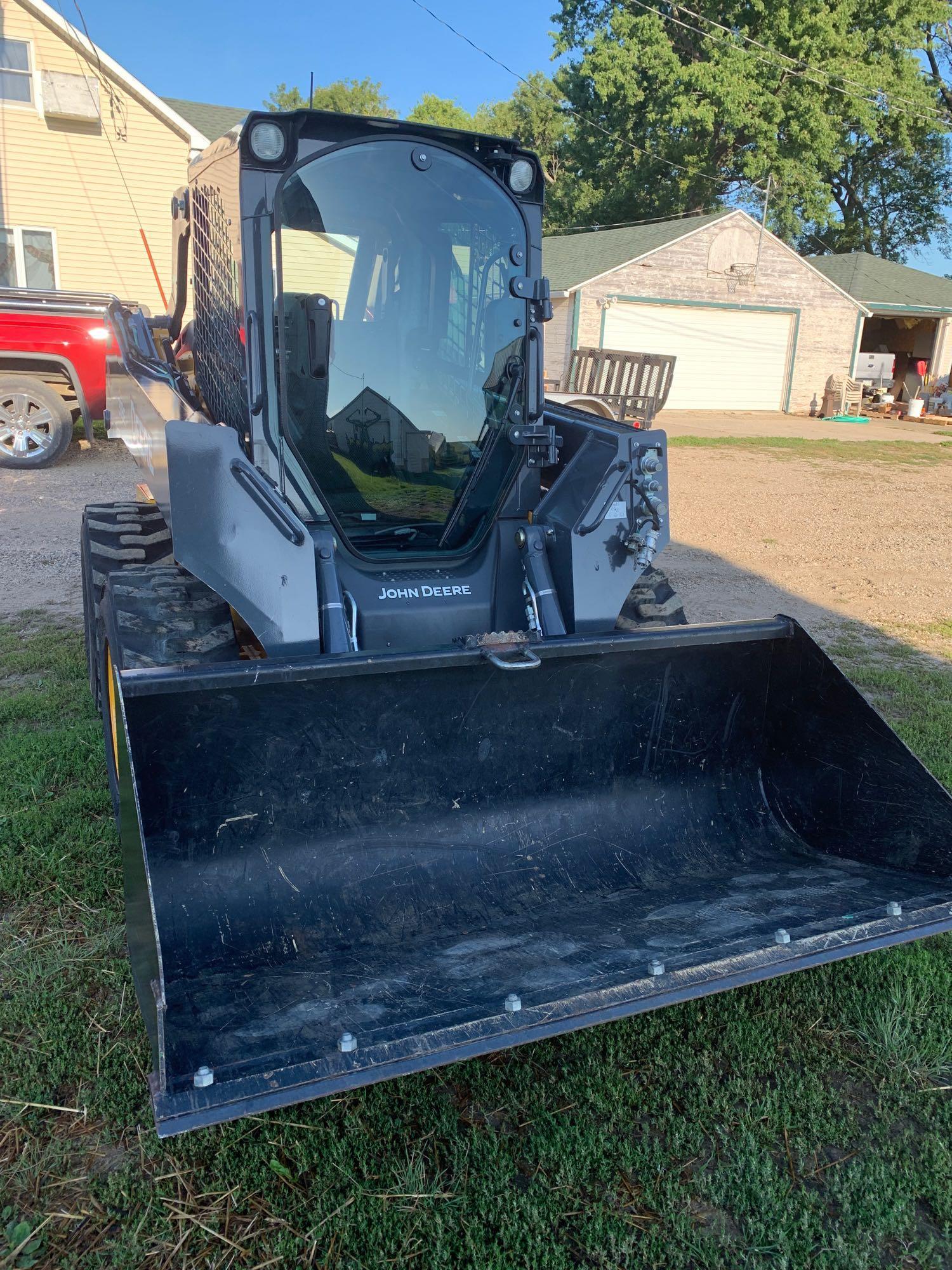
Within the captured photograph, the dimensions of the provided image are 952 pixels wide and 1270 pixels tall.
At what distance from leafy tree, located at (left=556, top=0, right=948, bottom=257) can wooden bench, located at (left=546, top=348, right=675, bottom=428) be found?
17598 millimetres

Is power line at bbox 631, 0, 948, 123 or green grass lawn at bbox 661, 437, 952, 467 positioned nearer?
green grass lawn at bbox 661, 437, 952, 467

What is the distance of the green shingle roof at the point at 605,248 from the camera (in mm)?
22766

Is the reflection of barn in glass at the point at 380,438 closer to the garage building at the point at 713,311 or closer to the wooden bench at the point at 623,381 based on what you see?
the wooden bench at the point at 623,381

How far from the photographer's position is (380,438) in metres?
3.76

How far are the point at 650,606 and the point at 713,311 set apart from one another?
848 inches

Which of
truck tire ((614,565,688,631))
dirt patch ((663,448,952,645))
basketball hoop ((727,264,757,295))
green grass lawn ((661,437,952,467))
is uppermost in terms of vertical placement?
basketball hoop ((727,264,757,295))

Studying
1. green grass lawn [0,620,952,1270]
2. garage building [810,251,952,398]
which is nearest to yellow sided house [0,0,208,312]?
green grass lawn [0,620,952,1270]

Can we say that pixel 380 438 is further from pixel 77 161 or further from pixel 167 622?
pixel 77 161

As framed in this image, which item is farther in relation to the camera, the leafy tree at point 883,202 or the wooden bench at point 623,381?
the leafy tree at point 883,202

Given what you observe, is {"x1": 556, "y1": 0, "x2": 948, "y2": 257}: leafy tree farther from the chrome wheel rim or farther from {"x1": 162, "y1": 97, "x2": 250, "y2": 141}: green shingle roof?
the chrome wheel rim

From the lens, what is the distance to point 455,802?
10.7 feet

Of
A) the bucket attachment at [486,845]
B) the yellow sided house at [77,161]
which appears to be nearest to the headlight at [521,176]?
the bucket attachment at [486,845]

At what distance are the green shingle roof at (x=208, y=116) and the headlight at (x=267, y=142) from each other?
1518 cm

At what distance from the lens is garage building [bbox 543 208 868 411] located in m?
Answer: 22.7
